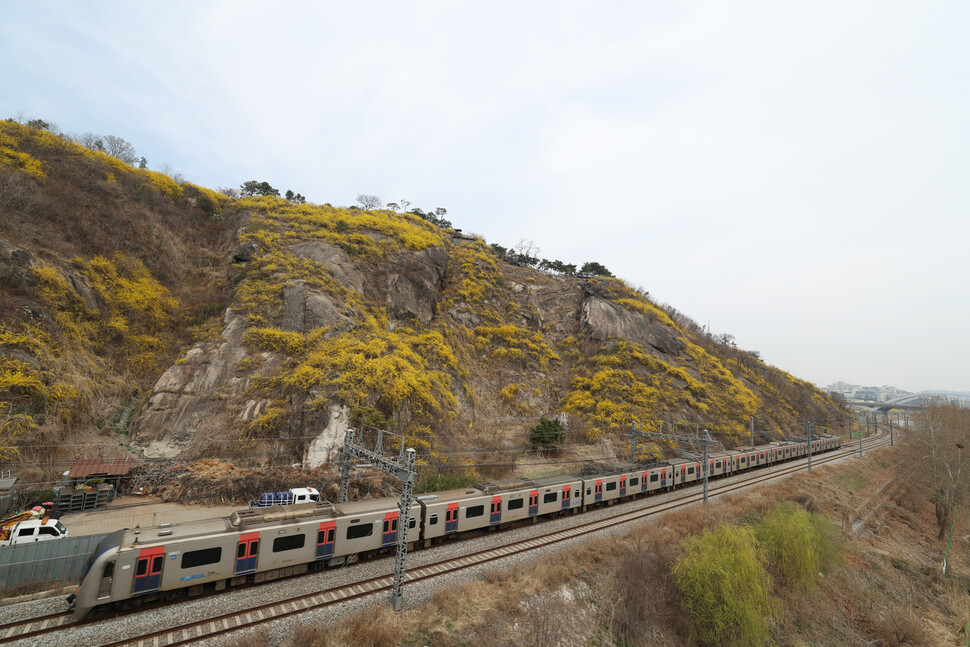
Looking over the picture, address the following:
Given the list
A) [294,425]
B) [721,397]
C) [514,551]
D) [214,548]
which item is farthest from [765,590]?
[721,397]

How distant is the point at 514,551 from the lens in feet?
62.4

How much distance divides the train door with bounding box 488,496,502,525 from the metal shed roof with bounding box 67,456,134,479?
2057cm

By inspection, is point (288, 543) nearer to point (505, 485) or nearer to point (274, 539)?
point (274, 539)

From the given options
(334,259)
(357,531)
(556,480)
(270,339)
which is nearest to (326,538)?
(357,531)

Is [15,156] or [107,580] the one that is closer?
[107,580]

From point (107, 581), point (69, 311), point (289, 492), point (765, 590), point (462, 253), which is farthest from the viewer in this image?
point (462, 253)

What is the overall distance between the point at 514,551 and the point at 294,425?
1655 cm

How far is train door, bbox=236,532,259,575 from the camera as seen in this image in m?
14.5

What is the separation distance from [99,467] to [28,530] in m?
5.18

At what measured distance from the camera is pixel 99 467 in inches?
849

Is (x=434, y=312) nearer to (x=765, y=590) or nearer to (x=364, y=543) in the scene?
Result: (x=364, y=543)

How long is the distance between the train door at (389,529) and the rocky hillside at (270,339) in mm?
10349

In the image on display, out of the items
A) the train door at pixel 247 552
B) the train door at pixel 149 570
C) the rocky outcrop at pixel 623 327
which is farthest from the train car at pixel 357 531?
the rocky outcrop at pixel 623 327

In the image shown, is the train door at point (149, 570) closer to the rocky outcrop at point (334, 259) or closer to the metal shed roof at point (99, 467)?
the metal shed roof at point (99, 467)
